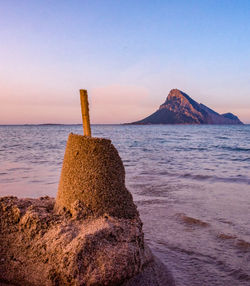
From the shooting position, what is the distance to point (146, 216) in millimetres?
5500

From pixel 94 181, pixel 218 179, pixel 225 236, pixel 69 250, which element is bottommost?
pixel 218 179

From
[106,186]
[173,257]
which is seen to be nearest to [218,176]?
[173,257]

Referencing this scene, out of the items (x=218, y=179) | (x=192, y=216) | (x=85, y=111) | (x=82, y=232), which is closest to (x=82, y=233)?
(x=82, y=232)

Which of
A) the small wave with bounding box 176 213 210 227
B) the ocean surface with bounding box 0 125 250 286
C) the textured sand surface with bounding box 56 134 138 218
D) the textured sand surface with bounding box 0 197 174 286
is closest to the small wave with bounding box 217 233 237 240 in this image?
the ocean surface with bounding box 0 125 250 286

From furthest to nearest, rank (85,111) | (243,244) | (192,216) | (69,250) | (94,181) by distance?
1. (192,216)
2. (243,244)
3. (85,111)
4. (94,181)
5. (69,250)

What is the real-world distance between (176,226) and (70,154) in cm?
278

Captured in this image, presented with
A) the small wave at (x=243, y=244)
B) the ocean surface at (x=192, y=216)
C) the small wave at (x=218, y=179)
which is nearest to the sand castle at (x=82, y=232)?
the ocean surface at (x=192, y=216)

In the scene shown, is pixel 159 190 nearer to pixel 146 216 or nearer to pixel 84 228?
pixel 146 216

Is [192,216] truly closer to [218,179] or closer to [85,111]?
[85,111]

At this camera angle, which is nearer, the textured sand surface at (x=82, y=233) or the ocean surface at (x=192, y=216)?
the textured sand surface at (x=82, y=233)

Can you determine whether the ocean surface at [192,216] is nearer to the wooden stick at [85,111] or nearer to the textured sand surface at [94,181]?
the textured sand surface at [94,181]

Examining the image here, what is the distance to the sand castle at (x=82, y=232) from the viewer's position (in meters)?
2.35

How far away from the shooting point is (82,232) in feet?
8.45

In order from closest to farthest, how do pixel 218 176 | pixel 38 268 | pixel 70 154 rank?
pixel 38 268 → pixel 70 154 → pixel 218 176
